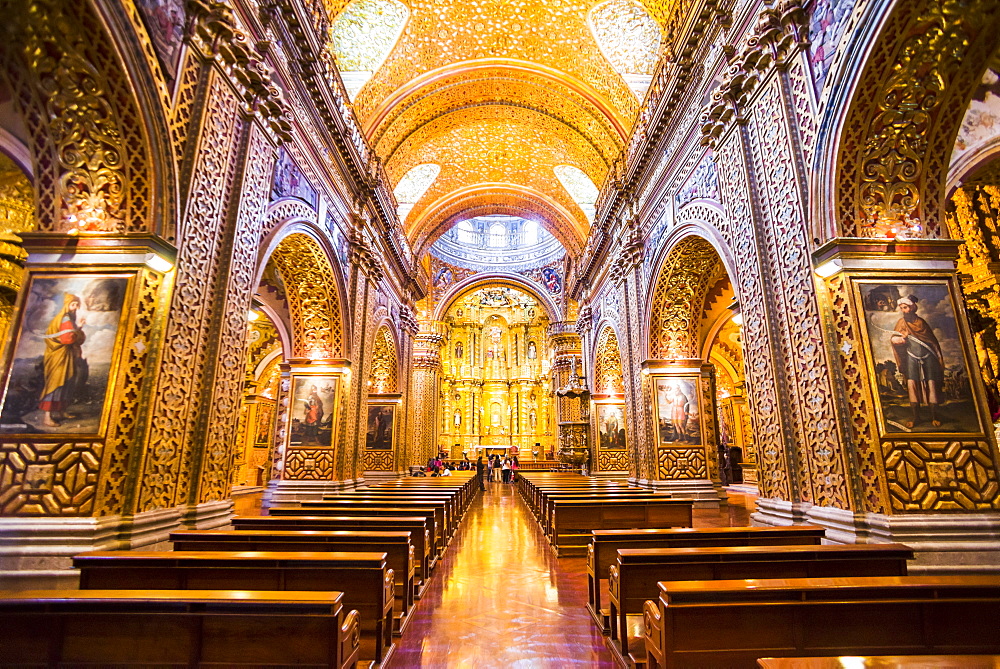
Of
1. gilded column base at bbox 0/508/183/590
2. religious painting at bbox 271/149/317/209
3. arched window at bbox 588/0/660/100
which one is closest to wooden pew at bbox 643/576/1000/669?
gilded column base at bbox 0/508/183/590

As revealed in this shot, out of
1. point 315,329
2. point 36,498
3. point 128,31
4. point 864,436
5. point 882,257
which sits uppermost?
point 128,31

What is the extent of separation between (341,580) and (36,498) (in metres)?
2.79

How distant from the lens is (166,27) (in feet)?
15.4

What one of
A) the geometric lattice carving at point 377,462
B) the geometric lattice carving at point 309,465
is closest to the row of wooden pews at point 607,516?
the geometric lattice carving at point 309,465

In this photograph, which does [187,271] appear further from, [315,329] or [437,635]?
[315,329]

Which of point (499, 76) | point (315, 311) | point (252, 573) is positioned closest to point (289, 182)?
point (315, 311)

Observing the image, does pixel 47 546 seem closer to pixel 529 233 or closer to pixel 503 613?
pixel 503 613

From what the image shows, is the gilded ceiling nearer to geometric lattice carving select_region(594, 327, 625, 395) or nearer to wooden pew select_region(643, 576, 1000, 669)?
geometric lattice carving select_region(594, 327, 625, 395)

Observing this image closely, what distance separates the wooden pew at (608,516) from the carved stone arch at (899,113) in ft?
12.3

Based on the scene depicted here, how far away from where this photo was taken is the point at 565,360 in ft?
72.9

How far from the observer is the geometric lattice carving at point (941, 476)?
13.1 ft

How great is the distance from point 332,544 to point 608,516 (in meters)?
4.05

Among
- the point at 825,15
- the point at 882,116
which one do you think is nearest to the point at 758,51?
the point at 825,15

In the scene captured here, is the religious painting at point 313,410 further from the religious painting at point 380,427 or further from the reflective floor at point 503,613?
the religious painting at point 380,427
